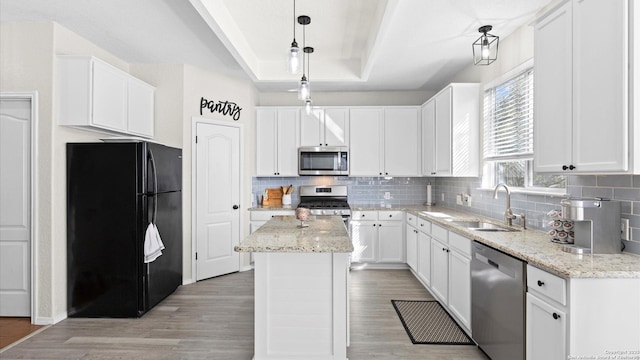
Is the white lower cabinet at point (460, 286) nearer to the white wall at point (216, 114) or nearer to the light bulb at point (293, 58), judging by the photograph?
the light bulb at point (293, 58)

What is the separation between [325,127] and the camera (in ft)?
16.3

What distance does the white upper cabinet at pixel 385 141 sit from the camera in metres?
4.92

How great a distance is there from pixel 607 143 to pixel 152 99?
14.3ft

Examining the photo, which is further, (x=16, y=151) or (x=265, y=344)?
(x=16, y=151)

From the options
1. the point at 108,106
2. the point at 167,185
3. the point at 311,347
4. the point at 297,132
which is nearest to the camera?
the point at 311,347

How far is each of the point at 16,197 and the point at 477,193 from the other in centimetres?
462

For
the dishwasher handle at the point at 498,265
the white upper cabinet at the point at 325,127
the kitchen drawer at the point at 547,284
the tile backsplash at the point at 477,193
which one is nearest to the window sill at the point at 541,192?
the tile backsplash at the point at 477,193

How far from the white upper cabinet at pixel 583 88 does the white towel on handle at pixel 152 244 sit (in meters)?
3.33

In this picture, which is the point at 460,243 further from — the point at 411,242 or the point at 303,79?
the point at 303,79

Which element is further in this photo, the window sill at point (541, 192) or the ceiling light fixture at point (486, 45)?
the ceiling light fixture at point (486, 45)

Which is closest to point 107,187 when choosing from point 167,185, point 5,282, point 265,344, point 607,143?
point 167,185

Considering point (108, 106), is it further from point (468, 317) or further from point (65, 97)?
point (468, 317)

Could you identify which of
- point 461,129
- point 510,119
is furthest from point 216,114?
point 510,119

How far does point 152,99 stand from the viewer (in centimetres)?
414
